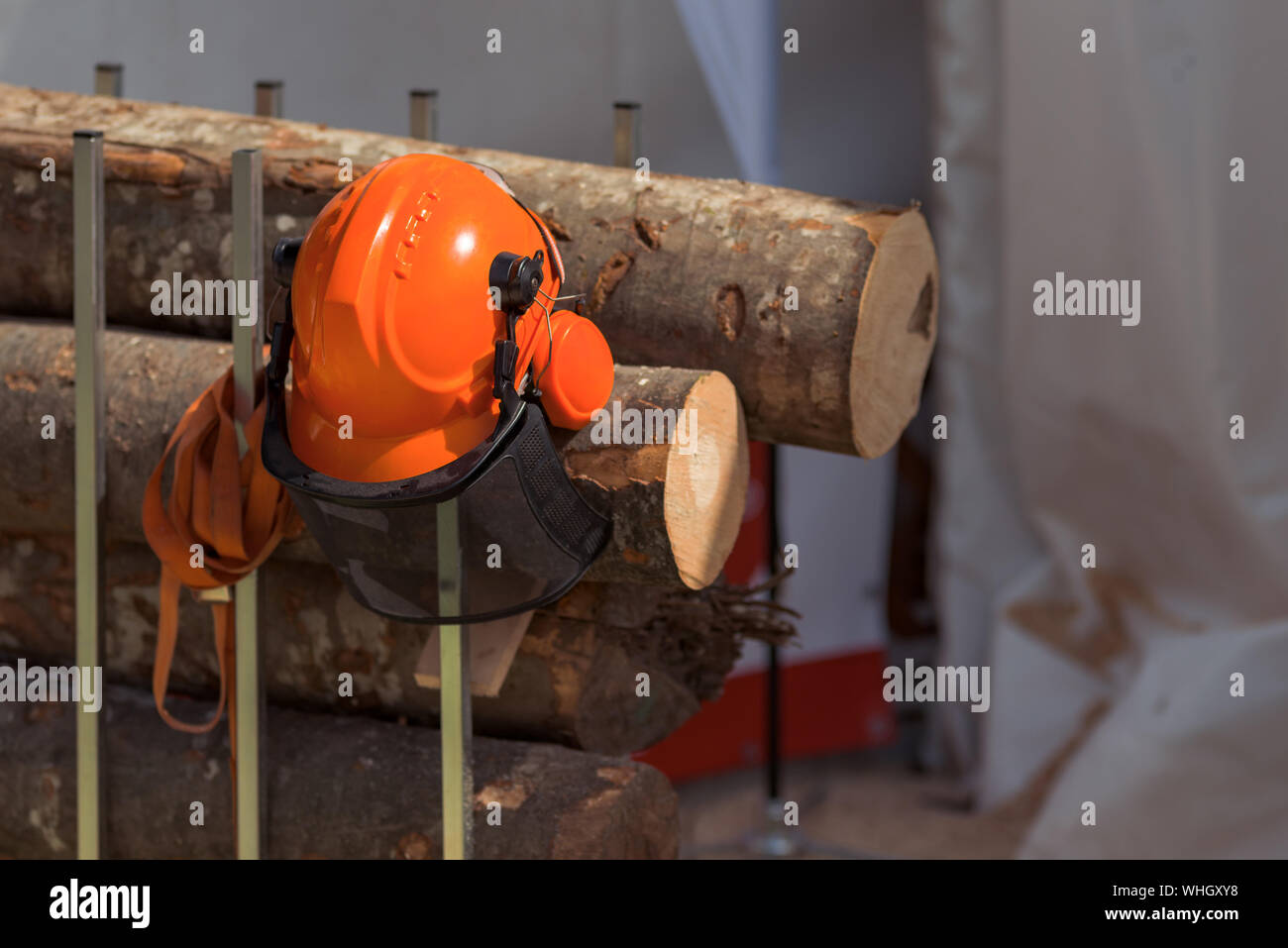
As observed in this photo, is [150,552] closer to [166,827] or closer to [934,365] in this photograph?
[166,827]

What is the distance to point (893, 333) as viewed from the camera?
195cm

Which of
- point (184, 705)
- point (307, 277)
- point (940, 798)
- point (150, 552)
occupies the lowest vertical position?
point (940, 798)

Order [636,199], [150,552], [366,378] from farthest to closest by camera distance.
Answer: [150,552] → [636,199] → [366,378]

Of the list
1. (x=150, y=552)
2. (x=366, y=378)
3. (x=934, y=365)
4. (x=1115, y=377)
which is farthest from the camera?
(x=934, y=365)

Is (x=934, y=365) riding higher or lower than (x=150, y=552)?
higher

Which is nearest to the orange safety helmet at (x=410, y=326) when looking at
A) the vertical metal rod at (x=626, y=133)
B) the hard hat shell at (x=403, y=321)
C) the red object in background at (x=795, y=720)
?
the hard hat shell at (x=403, y=321)

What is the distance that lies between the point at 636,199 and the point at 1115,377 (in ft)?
6.44

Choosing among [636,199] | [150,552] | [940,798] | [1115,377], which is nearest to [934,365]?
[1115,377]

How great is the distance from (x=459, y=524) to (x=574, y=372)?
24 cm

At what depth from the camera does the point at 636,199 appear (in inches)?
79.1

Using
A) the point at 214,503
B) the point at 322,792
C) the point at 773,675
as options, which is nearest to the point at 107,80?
the point at 214,503

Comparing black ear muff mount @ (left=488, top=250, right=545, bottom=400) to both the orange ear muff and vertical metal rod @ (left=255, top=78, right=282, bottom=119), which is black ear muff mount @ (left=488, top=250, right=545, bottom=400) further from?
vertical metal rod @ (left=255, top=78, right=282, bottom=119)

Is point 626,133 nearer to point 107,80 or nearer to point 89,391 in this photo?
point 89,391

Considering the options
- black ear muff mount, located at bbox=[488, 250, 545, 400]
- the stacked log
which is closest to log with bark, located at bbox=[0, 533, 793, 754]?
the stacked log
